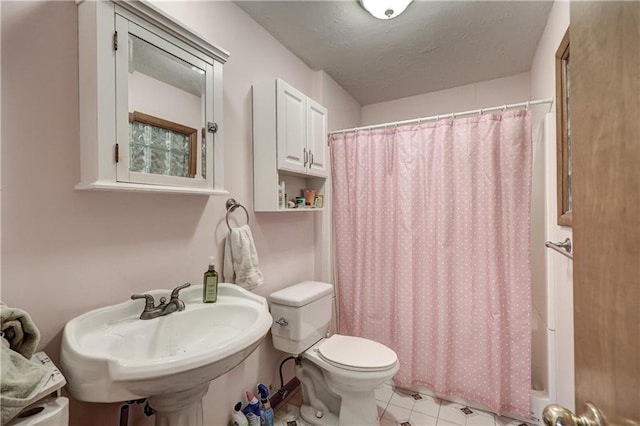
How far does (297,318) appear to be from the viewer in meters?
1.69

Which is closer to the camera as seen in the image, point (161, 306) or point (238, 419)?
point (161, 306)

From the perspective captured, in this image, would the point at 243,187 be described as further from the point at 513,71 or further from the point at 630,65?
the point at 513,71

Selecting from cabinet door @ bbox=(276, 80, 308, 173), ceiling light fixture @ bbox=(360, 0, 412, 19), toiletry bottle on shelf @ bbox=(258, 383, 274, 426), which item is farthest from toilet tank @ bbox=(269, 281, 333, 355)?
ceiling light fixture @ bbox=(360, 0, 412, 19)

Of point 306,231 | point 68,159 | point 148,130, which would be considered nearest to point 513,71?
point 306,231

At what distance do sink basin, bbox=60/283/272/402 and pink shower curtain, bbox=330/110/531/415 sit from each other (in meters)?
1.12

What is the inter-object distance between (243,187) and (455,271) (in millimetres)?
1442

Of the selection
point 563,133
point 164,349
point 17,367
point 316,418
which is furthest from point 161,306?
point 563,133

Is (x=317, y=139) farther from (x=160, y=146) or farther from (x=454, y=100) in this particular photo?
(x=454, y=100)

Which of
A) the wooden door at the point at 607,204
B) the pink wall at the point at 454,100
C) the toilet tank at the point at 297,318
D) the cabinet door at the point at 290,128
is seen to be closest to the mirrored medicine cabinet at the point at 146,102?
the cabinet door at the point at 290,128

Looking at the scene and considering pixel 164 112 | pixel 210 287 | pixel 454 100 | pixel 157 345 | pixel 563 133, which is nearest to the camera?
pixel 157 345

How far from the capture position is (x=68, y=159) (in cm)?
96

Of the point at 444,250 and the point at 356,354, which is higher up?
the point at 444,250

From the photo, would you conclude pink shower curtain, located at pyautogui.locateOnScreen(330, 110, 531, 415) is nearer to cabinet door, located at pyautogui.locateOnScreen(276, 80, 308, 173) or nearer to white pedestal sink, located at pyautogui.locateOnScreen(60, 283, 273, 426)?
cabinet door, located at pyautogui.locateOnScreen(276, 80, 308, 173)

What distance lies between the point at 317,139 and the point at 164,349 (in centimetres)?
150
